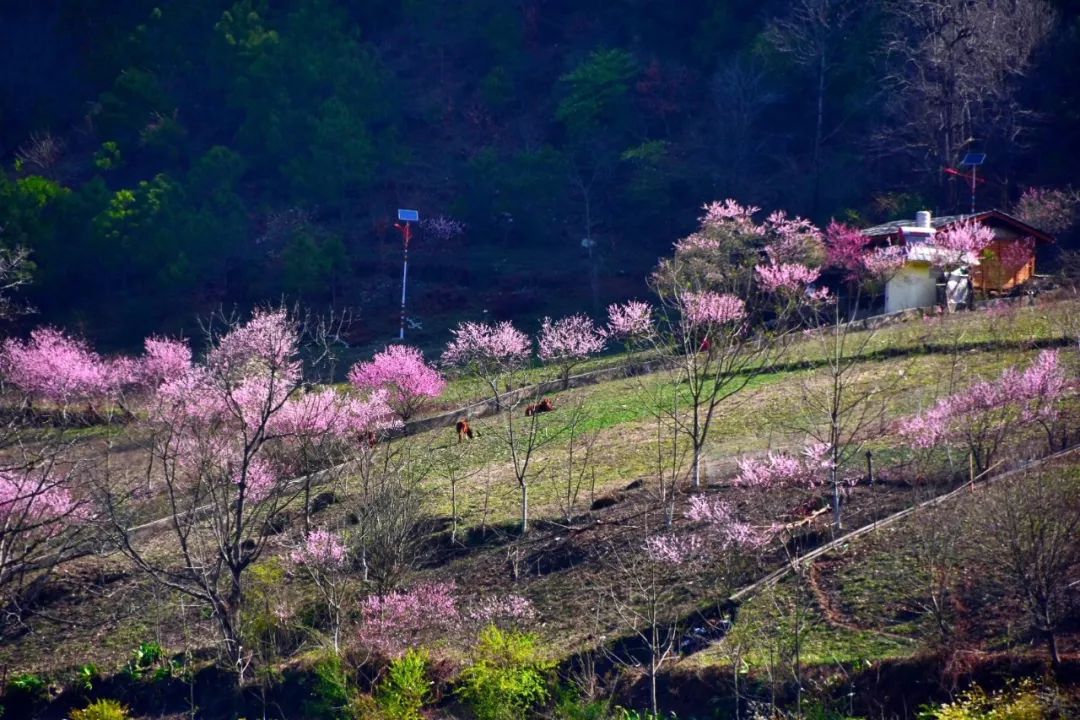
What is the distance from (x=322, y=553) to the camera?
61.4 ft

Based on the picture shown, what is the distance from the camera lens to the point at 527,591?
18.5 metres

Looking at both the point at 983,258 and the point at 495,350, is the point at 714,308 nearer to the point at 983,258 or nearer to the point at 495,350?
the point at 495,350

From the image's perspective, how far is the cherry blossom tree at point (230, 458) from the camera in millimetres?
17953

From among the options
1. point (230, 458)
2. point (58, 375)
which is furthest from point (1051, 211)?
point (58, 375)

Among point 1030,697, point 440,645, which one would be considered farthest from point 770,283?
point 1030,697

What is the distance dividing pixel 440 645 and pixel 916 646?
6.48 meters

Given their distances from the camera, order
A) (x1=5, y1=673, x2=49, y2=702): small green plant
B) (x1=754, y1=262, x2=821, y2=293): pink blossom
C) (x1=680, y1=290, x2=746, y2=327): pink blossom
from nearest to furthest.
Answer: (x1=5, y1=673, x2=49, y2=702): small green plant → (x1=680, y1=290, x2=746, y2=327): pink blossom → (x1=754, y1=262, x2=821, y2=293): pink blossom

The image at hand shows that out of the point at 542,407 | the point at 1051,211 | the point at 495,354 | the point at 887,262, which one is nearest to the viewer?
the point at 542,407

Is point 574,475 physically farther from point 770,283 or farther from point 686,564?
point 770,283

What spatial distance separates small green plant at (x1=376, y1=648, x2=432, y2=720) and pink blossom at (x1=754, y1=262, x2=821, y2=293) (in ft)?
64.7

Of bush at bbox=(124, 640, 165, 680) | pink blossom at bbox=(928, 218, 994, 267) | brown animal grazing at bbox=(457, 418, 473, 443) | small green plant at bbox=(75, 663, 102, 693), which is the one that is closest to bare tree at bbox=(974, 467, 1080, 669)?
bush at bbox=(124, 640, 165, 680)

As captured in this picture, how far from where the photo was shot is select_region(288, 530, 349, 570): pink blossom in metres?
18.6

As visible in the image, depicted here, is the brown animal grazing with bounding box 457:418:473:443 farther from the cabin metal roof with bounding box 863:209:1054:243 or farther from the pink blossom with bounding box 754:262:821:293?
the cabin metal roof with bounding box 863:209:1054:243

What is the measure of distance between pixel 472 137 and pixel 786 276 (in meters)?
29.9
